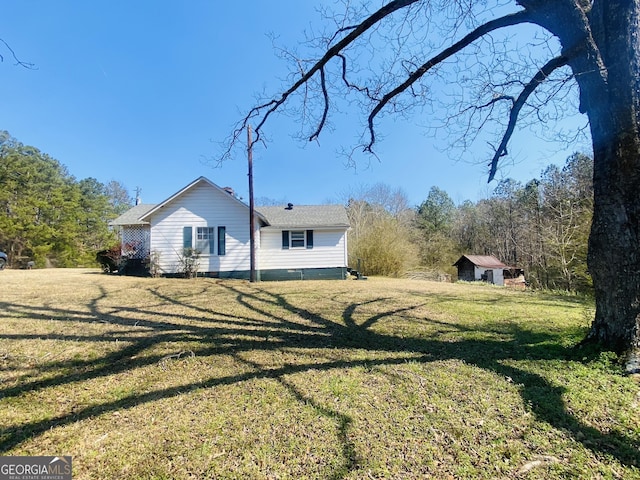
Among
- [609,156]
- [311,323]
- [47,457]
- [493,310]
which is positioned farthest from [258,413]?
[493,310]

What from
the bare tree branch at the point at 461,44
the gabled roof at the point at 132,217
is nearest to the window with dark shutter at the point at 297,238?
the gabled roof at the point at 132,217

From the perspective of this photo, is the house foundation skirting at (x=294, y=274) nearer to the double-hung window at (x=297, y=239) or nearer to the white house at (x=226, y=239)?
the white house at (x=226, y=239)

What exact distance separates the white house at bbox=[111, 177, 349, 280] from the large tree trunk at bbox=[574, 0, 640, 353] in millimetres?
11358

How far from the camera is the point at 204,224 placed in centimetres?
1325

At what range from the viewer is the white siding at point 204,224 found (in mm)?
13016

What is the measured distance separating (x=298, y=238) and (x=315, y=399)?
12.0 metres

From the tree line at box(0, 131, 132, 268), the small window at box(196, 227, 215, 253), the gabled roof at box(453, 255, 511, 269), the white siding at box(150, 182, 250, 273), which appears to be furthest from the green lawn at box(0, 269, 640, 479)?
the tree line at box(0, 131, 132, 268)

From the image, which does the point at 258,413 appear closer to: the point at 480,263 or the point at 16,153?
the point at 480,263

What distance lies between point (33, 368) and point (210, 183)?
10688mm

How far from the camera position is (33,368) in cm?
335

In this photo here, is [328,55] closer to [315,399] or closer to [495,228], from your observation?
[315,399]

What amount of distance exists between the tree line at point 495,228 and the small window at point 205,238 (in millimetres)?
9507

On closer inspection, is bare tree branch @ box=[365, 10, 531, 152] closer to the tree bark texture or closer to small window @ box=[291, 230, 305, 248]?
the tree bark texture
